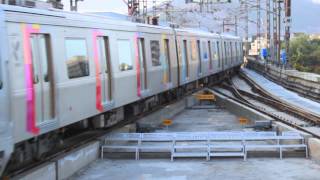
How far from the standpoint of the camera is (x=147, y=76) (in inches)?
654

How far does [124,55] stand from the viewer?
47.5 feet

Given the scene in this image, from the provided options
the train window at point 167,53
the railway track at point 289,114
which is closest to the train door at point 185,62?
the train window at point 167,53

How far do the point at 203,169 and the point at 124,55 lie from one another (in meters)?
4.66

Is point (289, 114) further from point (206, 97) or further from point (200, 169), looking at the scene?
point (200, 169)

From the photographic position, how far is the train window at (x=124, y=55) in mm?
14172

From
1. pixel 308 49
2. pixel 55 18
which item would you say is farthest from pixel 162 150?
pixel 308 49

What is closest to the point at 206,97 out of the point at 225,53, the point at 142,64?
the point at 142,64

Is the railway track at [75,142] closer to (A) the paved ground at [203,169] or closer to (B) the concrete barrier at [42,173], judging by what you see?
(B) the concrete barrier at [42,173]

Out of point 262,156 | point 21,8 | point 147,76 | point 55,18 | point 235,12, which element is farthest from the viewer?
point 235,12

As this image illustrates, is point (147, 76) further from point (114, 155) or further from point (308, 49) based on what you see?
point (308, 49)

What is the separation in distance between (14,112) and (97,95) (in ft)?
13.4

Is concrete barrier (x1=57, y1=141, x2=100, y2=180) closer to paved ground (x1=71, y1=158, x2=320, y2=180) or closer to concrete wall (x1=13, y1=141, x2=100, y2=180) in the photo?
concrete wall (x1=13, y1=141, x2=100, y2=180)

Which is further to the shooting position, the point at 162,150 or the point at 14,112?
the point at 162,150

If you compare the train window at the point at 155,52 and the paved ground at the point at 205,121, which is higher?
the train window at the point at 155,52
